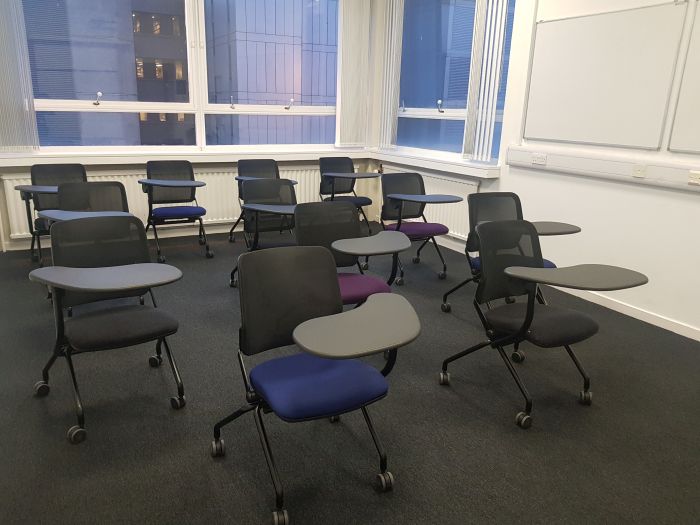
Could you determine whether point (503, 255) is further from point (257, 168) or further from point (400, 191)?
point (257, 168)

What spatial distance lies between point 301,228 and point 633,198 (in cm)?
250

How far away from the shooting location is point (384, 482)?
2014 millimetres

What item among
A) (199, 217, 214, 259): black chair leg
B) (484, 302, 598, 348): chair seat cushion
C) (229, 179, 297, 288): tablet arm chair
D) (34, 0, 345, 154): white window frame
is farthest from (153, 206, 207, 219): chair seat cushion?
(484, 302, 598, 348): chair seat cushion

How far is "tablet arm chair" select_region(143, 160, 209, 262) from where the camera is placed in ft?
15.8

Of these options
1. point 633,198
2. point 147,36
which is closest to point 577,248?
point 633,198

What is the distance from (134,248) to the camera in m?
2.64

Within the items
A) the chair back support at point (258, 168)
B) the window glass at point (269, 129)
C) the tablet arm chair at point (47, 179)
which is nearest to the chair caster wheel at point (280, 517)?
the tablet arm chair at point (47, 179)

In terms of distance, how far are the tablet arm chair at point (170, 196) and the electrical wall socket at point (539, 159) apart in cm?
305

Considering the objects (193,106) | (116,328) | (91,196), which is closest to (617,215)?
(116,328)

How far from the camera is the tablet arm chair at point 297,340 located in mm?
1757

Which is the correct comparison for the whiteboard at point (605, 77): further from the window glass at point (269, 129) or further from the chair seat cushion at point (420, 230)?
the window glass at point (269, 129)

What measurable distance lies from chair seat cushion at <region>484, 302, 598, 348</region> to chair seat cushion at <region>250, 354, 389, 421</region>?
0.87 m

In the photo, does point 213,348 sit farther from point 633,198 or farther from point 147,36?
point 147,36

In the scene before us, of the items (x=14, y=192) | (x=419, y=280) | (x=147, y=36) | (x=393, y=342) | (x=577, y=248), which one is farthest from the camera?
(x=147, y=36)
